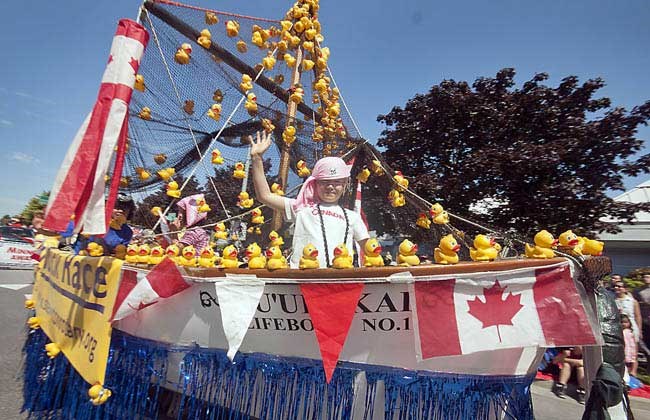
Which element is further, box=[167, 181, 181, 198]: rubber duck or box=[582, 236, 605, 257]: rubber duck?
box=[167, 181, 181, 198]: rubber duck

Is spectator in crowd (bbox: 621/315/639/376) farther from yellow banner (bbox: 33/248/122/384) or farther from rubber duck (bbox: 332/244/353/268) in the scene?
yellow banner (bbox: 33/248/122/384)

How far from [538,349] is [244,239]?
4.31m

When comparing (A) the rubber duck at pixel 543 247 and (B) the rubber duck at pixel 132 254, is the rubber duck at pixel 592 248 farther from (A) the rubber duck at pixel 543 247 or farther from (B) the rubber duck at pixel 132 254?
(B) the rubber duck at pixel 132 254

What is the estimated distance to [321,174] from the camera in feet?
7.58

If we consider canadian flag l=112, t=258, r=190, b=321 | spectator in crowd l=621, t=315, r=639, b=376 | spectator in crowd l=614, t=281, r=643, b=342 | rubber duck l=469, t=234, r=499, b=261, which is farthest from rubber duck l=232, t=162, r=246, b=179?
spectator in crowd l=614, t=281, r=643, b=342

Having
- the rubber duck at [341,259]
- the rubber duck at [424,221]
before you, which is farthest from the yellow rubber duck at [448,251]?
the rubber duck at [424,221]

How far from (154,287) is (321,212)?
3.68 ft

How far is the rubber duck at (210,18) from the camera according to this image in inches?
130

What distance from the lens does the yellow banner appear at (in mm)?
1871

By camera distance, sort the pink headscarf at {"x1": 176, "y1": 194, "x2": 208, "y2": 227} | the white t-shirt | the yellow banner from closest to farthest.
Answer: the yellow banner
the white t-shirt
the pink headscarf at {"x1": 176, "y1": 194, "x2": 208, "y2": 227}

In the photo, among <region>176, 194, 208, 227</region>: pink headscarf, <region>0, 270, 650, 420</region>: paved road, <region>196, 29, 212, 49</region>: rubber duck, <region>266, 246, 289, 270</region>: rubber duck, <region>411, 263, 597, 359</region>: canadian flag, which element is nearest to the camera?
<region>411, 263, 597, 359</region>: canadian flag

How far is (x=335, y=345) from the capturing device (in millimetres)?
1426

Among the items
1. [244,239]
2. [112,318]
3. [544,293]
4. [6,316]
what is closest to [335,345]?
[544,293]

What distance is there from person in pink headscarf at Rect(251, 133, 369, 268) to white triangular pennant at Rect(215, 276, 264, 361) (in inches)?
22.4
